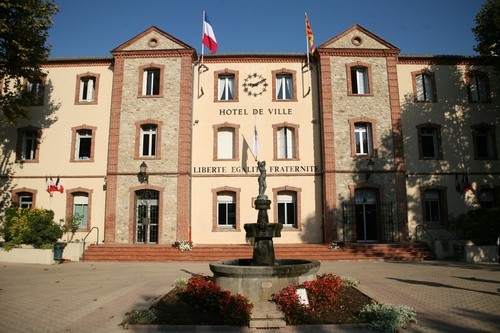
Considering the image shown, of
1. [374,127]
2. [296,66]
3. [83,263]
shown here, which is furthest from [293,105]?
[83,263]

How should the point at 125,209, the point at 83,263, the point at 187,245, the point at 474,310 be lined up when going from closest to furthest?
the point at 474,310 → the point at 83,263 → the point at 187,245 → the point at 125,209

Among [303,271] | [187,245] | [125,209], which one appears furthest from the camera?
[125,209]

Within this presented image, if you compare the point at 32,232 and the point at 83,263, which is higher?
the point at 32,232

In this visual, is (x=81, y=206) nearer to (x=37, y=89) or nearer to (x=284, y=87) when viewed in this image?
(x=37, y=89)

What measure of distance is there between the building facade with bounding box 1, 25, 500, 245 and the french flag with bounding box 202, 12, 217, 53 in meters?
0.98

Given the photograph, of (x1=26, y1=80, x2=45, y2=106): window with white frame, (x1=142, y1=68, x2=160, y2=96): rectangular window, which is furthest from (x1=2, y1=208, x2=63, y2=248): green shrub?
(x1=142, y1=68, x2=160, y2=96): rectangular window

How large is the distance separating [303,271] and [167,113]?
1370 centimetres

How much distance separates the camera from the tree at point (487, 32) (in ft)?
61.1

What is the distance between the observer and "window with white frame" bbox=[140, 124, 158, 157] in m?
20.0

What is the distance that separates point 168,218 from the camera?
748 inches

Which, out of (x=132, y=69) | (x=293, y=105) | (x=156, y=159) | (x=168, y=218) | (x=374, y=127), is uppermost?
(x=132, y=69)

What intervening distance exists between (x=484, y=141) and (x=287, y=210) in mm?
11847

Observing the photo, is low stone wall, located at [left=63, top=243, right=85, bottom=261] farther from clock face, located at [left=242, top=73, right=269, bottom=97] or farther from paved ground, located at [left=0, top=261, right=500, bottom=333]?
clock face, located at [left=242, top=73, right=269, bottom=97]

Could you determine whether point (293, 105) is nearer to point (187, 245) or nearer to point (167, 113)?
point (167, 113)
